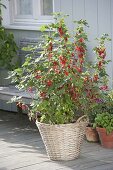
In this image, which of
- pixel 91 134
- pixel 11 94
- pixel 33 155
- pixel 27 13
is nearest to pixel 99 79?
pixel 91 134

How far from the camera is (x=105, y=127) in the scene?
21.1ft

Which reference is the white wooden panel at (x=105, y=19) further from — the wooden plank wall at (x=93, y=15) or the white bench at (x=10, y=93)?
the white bench at (x=10, y=93)

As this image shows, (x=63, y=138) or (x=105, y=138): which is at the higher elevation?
(x=63, y=138)

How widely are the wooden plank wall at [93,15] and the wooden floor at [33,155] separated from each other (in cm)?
122

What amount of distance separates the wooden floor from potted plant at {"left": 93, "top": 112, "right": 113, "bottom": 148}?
9 centimetres

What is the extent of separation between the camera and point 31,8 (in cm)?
884

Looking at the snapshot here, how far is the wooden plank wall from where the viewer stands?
7.12 meters

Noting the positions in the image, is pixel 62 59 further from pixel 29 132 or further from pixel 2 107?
pixel 2 107

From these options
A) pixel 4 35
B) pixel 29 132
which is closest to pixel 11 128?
pixel 29 132

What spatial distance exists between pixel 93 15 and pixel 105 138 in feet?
5.81

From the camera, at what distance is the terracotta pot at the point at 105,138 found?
6426mm

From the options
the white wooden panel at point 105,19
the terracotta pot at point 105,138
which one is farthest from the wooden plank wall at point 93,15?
the terracotta pot at point 105,138

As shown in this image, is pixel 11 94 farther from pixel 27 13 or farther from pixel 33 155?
pixel 27 13

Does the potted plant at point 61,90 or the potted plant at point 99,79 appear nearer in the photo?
the potted plant at point 61,90
